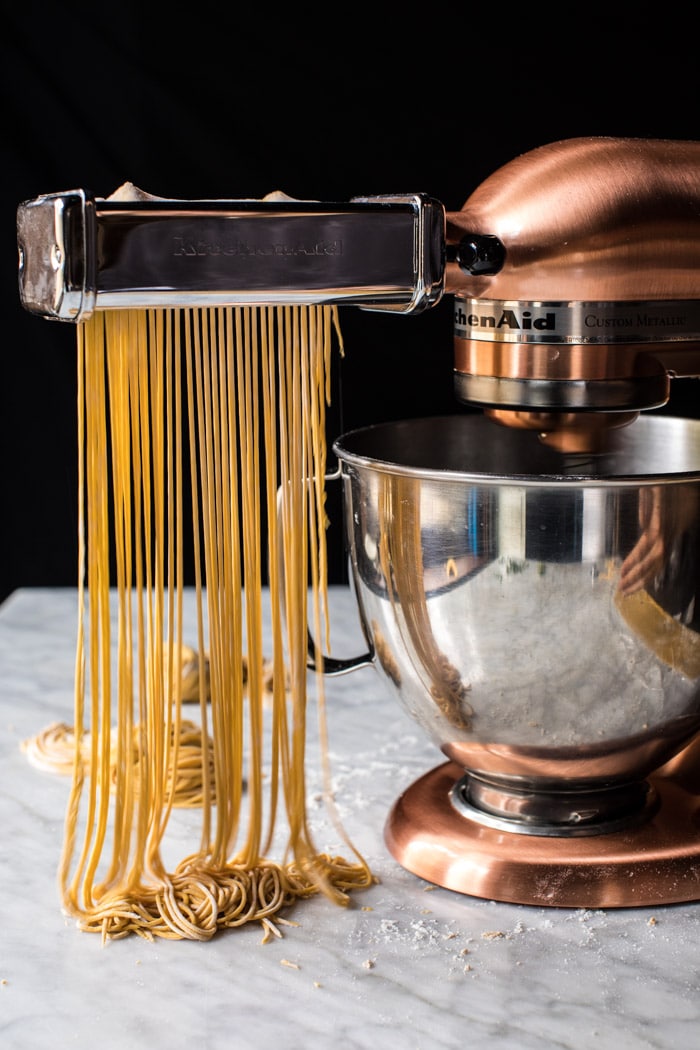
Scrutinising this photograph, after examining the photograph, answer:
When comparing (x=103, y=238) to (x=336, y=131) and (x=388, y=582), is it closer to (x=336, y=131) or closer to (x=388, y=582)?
(x=388, y=582)

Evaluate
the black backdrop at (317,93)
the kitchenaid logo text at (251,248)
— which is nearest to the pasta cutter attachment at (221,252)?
the kitchenaid logo text at (251,248)

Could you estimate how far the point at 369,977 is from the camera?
72cm

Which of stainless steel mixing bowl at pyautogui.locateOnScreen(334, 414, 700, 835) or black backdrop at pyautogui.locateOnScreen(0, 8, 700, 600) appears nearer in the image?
stainless steel mixing bowl at pyautogui.locateOnScreen(334, 414, 700, 835)

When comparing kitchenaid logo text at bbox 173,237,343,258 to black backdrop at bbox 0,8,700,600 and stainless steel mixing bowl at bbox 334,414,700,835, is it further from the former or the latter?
black backdrop at bbox 0,8,700,600

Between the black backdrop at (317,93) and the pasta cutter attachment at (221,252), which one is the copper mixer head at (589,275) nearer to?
the pasta cutter attachment at (221,252)

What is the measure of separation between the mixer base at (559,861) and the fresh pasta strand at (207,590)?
49 mm

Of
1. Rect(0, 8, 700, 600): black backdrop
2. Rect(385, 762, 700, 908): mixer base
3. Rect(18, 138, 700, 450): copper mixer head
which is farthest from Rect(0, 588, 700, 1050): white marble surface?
Rect(0, 8, 700, 600): black backdrop

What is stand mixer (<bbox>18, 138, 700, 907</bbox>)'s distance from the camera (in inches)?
27.5

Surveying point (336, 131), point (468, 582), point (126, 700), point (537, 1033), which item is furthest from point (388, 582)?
Result: point (336, 131)

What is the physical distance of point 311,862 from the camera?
83 cm

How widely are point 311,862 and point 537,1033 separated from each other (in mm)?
208

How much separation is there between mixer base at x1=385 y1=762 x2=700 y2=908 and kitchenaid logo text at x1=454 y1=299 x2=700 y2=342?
12.4 inches

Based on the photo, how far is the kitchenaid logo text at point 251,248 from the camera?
2.21 ft

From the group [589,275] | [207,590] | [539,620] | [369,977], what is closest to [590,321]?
[589,275]
